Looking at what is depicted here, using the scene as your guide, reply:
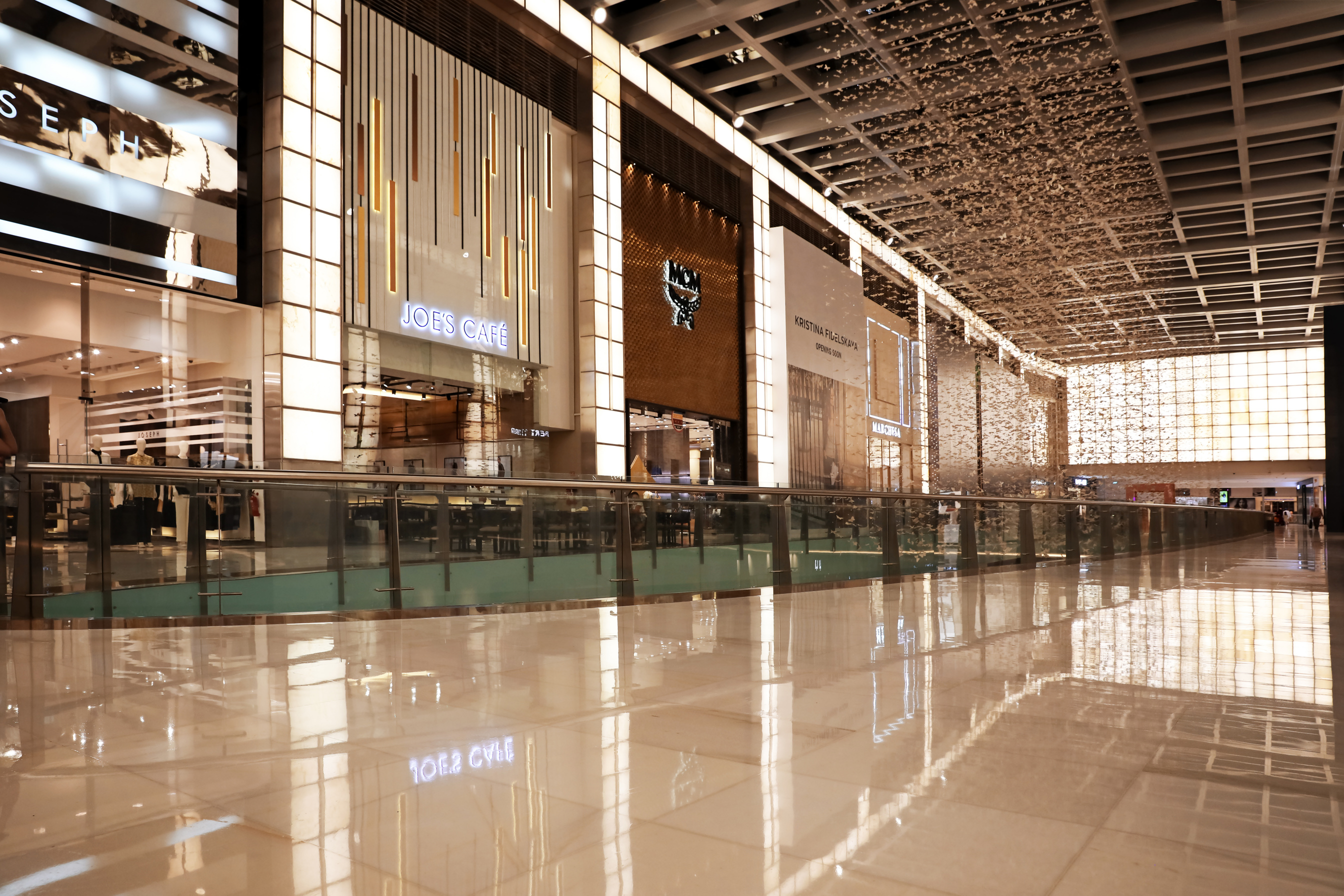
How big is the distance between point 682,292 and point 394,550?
13.4m

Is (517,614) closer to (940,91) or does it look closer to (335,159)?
(335,159)

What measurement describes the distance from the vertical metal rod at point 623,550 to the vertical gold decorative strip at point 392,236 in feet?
23.9

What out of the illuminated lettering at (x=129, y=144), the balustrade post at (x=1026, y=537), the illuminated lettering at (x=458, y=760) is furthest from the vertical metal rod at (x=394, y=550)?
the balustrade post at (x=1026, y=537)

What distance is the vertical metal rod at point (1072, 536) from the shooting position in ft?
38.0

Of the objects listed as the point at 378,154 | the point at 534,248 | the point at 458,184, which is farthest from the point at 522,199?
the point at 378,154

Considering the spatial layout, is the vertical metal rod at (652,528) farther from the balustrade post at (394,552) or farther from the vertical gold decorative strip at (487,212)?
the vertical gold decorative strip at (487,212)

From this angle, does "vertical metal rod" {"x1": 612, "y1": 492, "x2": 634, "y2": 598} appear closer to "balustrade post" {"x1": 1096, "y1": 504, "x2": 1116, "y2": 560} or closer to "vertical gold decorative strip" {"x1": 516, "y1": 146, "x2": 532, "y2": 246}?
"balustrade post" {"x1": 1096, "y1": 504, "x2": 1116, "y2": 560}

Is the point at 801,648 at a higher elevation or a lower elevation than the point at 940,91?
lower

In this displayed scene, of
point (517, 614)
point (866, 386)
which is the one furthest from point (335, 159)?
point (866, 386)

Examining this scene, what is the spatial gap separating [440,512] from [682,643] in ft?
7.78

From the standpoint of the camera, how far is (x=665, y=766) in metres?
2.29

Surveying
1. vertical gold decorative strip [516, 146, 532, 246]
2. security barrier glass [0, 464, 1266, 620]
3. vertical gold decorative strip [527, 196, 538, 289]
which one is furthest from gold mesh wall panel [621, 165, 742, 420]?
security barrier glass [0, 464, 1266, 620]

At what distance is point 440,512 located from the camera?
20.0 feet

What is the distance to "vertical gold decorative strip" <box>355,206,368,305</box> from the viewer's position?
39.4 feet
